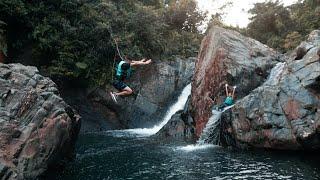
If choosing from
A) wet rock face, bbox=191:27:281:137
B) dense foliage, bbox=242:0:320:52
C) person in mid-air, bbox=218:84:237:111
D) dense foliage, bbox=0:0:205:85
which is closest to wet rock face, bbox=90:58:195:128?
dense foliage, bbox=0:0:205:85

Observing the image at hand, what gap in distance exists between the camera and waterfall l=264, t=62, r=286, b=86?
2161cm

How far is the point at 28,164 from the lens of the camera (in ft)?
46.8

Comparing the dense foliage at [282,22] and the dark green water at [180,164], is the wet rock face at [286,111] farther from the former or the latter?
the dense foliage at [282,22]

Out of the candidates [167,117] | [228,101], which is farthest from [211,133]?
[167,117]

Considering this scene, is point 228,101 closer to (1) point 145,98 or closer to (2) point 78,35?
(1) point 145,98

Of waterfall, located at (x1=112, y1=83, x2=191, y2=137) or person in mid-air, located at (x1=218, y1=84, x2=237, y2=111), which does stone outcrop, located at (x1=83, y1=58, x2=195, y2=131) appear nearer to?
waterfall, located at (x1=112, y1=83, x2=191, y2=137)

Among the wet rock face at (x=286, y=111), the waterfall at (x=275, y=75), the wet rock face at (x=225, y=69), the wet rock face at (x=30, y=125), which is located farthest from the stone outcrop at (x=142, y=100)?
the wet rock face at (x=30, y=125)

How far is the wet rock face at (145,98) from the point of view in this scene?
3066cm

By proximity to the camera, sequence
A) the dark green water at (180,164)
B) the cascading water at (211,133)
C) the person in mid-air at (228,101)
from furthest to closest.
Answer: the cascading water at (211,133), the person in mid-air at (228,101), the dark green water at (180,164)

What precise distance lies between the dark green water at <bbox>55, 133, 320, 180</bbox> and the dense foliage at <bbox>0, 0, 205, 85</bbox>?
938cm

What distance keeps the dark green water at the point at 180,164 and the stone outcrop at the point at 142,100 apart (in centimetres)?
836

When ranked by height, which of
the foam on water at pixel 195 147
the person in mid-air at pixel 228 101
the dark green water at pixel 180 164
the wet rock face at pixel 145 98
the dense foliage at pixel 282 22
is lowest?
the dark green water at pixel 180 164

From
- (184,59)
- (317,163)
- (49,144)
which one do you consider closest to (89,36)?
(184,59)

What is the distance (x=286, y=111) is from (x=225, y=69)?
565 centimetres
